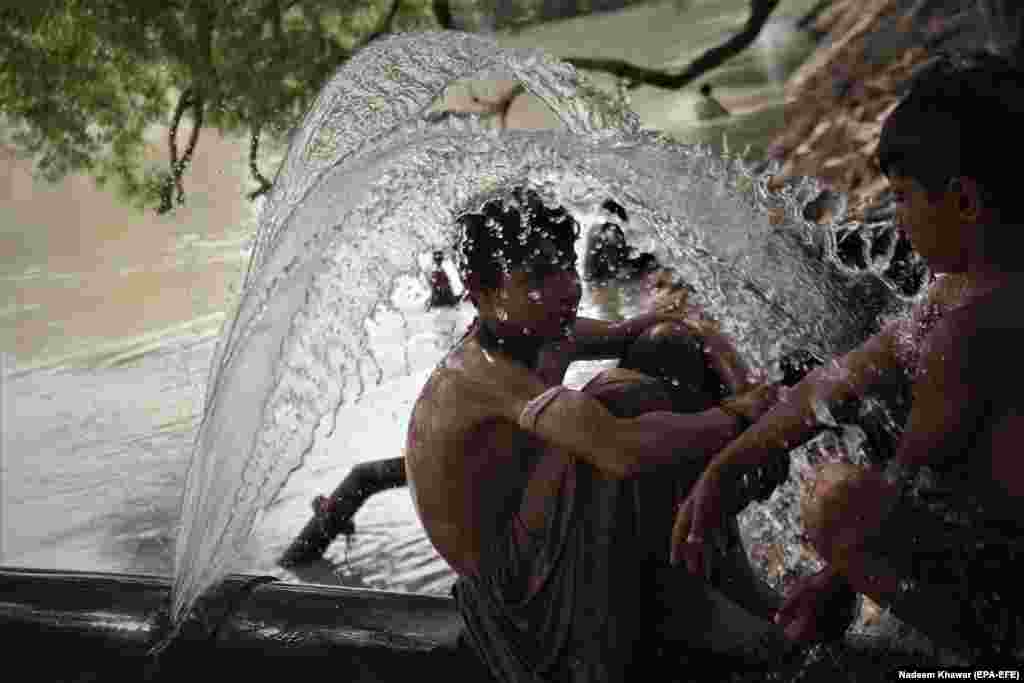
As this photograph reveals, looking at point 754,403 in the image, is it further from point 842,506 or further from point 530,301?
point 530,301

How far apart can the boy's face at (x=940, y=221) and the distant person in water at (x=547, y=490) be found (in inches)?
13.8

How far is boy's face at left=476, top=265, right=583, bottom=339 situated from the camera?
6.88 ft

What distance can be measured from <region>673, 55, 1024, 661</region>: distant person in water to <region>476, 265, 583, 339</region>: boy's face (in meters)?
0.41

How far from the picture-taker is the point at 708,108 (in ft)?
45.1

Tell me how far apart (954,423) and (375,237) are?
48.2 inches

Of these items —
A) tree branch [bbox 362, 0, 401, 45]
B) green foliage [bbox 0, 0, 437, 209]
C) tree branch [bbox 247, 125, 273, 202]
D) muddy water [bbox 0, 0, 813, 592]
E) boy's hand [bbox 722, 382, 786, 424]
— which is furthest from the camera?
tree branch [bbox 362, 0, 401, 45]

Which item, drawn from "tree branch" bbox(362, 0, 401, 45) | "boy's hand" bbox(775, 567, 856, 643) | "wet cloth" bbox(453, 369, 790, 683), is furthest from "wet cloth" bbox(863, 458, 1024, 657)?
"tree branch" bbox(362, 0, 401, 45)

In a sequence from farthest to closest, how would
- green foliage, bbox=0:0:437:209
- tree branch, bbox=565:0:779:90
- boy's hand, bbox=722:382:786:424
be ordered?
green foliage, bbox=0:0:437:209
tree branch, bbox=565:0:779:90
boy's hand, bbox=722:382:786:424

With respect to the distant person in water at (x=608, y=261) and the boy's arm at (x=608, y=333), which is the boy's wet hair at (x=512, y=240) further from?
the distant person in water at (x=608, y=261)

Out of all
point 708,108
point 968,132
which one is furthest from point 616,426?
point 708,108

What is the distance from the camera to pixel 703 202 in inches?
105

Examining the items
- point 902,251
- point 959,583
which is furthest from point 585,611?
point 902,251

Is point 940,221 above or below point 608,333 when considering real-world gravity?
above

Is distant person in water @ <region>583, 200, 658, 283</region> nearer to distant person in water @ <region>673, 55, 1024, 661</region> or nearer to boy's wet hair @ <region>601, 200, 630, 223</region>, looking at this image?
boy's wet hair @ <region>601, 200, 630, 223</region>
